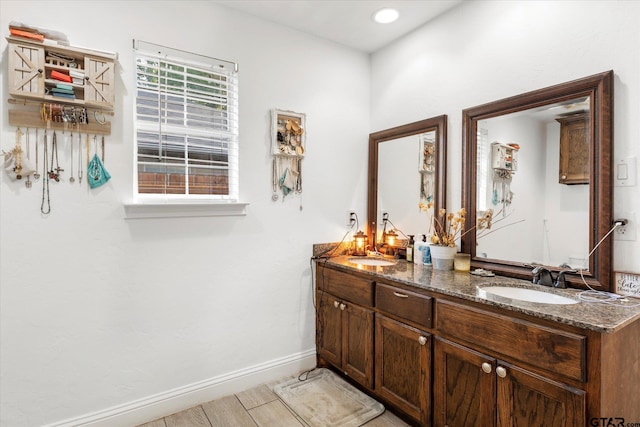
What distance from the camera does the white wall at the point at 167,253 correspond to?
1770mm

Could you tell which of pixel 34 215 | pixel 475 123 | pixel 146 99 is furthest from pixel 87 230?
pixel 475 123

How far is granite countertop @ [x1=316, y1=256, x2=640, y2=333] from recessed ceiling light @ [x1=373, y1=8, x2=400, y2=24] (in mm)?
1768

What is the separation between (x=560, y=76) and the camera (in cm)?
183

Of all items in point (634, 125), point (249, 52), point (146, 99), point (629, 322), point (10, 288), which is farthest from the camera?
point (249, 52)

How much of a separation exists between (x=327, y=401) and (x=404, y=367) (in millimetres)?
635

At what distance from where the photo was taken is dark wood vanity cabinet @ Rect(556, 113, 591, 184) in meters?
1.71

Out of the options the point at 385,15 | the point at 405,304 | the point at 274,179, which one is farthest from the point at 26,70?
the point at 405,304

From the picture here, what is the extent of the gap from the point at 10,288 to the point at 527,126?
9.57 feet

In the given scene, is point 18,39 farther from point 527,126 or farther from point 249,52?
point 527,126

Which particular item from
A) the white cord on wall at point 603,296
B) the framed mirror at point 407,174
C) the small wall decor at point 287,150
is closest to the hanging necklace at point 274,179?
the small wall decor at point 287,150

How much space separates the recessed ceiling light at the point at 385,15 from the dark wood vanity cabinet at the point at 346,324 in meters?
1.84

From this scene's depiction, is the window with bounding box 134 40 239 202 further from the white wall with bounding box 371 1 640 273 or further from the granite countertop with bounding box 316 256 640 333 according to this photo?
the white wall with bounding box 371 1 640 273

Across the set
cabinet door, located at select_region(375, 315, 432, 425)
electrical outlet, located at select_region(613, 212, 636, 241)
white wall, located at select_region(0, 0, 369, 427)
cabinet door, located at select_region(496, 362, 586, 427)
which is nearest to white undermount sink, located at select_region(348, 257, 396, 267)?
white wall, located at select_region(0, 0, 369, 427)

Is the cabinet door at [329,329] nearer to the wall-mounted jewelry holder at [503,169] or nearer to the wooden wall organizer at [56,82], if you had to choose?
the wall-mounted jewelry holder at [503,169]
